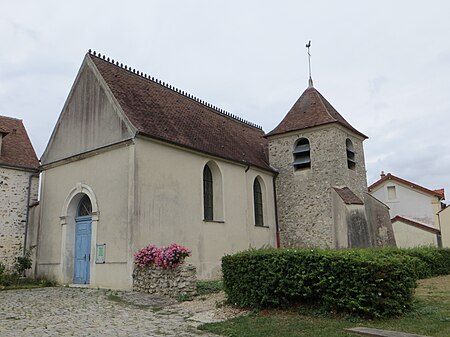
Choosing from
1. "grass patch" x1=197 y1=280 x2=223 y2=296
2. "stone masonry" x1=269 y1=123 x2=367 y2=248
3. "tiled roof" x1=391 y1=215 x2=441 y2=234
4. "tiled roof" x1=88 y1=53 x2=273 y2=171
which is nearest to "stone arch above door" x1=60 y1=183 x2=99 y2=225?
"tiled roof" x1=88 y1=53 x2=273 y2=171

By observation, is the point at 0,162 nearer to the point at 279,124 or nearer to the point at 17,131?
the point at 17,131

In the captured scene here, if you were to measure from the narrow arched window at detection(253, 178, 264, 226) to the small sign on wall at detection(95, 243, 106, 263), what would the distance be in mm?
7776

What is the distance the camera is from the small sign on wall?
14.2 metres

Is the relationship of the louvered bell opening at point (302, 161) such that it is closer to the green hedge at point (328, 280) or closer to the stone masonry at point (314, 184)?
the stone masonry at point (314, 184)

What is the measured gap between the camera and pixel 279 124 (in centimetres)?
2223

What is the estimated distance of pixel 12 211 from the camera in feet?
60.7

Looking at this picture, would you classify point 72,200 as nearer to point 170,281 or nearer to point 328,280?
point 170,281

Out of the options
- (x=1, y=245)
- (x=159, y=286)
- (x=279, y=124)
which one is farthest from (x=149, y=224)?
(x=279, y=124)

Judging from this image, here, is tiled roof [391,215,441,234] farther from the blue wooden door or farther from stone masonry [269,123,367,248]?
the blue wooden door

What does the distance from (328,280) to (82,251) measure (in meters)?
10.5

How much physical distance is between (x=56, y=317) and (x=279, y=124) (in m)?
15.7

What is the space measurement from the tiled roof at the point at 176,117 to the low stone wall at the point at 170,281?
4.66 metres

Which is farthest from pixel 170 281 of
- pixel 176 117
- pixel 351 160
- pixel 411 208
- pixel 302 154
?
pixel 411 208

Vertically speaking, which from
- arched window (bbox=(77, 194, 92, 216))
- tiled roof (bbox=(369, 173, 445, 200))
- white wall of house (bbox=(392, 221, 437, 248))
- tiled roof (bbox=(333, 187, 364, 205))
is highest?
tiled roof (bbox=(369, 173, 445, 200))
